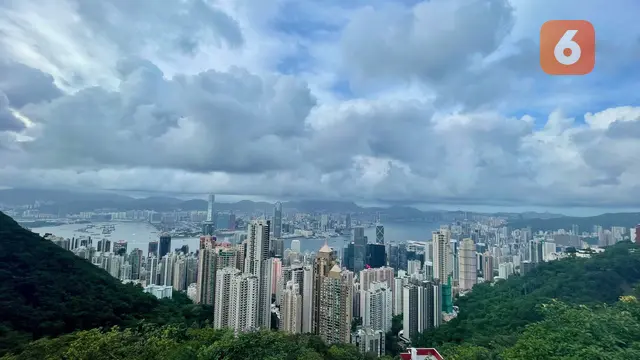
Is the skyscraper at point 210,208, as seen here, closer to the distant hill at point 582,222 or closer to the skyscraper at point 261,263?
the skyscraper at point 261,263

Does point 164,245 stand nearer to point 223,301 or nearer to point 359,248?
point 223,301

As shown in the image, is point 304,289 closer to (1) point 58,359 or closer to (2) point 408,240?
(1) point 58,359

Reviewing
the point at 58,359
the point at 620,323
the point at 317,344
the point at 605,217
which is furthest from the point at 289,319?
the point at 605,217

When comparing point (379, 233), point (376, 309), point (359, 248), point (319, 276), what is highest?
point (379, 233)

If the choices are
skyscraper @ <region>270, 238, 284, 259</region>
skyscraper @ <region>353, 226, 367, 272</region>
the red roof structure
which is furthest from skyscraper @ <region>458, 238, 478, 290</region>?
the red roof structure

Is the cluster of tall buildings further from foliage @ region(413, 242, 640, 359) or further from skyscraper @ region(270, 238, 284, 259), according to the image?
foliage @ region(413, 242, 640, 359)

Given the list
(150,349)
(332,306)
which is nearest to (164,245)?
(332,306)
